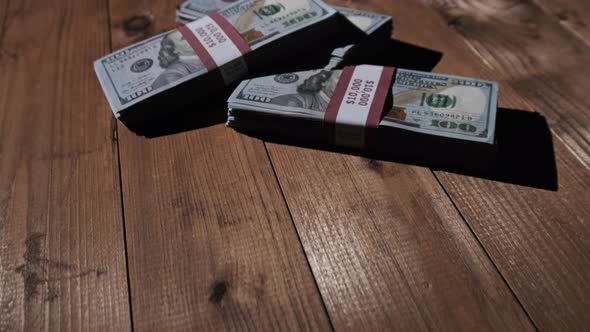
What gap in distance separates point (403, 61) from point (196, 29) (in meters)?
0.33

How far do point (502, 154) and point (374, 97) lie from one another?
18cm

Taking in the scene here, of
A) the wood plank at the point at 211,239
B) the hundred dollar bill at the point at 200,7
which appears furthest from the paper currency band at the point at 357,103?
the hundred dollar bill at the point at 200,7

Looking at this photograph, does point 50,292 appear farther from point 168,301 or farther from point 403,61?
point 403,61

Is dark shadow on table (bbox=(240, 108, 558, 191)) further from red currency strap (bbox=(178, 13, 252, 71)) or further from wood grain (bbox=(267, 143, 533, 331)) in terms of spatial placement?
red currency strap (bbox=(178, 13, 252, 71))

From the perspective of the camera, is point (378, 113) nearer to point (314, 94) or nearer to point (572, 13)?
point (314, 94)

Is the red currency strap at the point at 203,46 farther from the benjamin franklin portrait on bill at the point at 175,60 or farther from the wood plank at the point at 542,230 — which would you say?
the wood plank at the point at 542,230

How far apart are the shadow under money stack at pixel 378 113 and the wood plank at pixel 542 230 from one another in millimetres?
49

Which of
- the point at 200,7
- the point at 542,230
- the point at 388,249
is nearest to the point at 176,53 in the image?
the point at 200,7

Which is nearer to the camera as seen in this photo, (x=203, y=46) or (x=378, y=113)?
(x=378, y=113)

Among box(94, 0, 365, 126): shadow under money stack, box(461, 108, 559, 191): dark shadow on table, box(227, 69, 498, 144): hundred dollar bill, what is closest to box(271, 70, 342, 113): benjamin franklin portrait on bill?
box(227, 69, 498, 144): hundred dollar bill

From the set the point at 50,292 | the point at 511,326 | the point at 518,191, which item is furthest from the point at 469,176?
the point at 50,292

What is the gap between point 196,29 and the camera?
83cm

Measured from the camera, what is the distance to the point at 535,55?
84 cm

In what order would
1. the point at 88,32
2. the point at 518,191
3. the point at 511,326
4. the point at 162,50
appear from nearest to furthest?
the point at 511,326 < the point at 518,191 < the point at 162,50 < the point at 88,32
